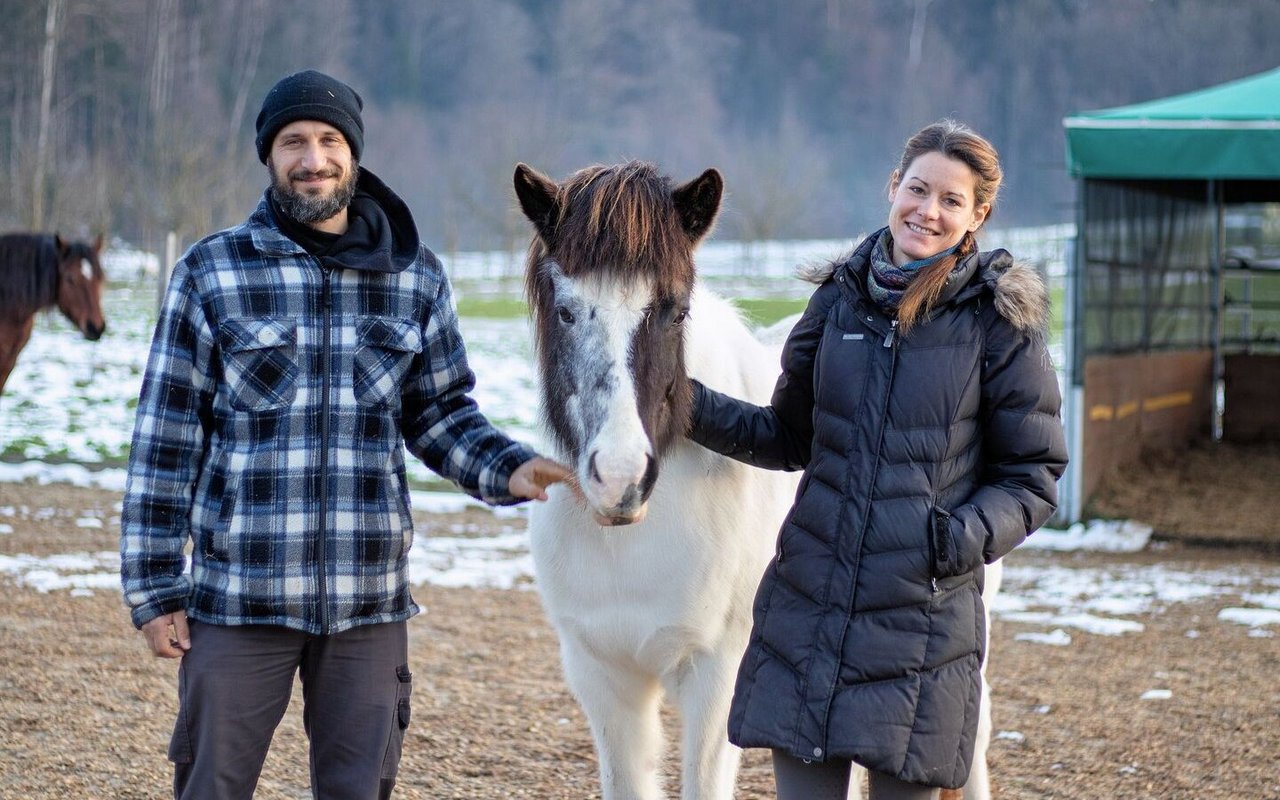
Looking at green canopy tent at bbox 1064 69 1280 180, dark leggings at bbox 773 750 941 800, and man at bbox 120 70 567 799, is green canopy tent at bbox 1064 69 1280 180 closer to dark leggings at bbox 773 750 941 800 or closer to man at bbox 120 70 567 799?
dark leggings at bbox 773 750 941 800

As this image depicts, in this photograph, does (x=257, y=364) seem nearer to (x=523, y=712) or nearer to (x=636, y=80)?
(x=523, y=712)

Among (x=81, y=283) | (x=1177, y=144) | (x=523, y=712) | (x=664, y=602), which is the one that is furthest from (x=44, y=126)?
(x=664, y=602)

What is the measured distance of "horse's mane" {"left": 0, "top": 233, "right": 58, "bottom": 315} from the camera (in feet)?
27.9

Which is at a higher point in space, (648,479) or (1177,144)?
(1177,144)

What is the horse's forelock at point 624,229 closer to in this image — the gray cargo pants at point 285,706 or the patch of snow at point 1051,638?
the gray cargo pants at point 285,706

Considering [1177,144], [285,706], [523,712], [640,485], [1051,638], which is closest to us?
[640,485]

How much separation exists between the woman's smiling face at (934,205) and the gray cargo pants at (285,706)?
134cm

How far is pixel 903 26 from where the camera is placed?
6969cm

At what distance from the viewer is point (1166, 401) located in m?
10.3

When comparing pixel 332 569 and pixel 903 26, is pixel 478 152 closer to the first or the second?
pixel 903 26

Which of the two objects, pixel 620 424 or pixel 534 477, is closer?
pixel 620 424

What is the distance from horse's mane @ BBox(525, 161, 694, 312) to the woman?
370mm

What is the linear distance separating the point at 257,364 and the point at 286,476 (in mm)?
228

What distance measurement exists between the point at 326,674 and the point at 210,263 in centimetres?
86
